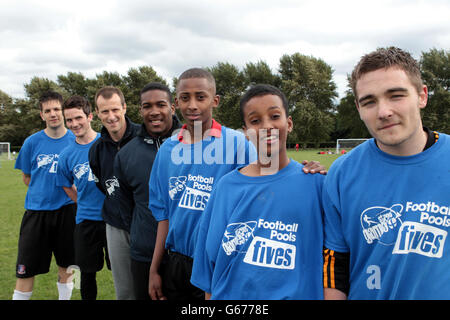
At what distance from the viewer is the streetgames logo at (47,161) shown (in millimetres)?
4285

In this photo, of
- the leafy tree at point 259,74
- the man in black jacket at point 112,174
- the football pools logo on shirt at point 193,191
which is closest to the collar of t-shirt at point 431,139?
the football pools logo on shirt at point 193,191

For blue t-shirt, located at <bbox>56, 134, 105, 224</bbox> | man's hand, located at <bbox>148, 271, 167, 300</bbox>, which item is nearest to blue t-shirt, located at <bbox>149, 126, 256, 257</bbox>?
man's hand, located at <bbox>148, 271, 167, 300</bbox>

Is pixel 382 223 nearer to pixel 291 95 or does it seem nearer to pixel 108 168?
pixel 108 168

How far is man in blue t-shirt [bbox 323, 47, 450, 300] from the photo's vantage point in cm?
146

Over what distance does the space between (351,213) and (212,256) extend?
78 centimetres

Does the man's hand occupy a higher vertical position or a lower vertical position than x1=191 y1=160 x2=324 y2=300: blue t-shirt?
lower

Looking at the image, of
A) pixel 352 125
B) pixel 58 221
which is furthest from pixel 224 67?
pixel 58 221

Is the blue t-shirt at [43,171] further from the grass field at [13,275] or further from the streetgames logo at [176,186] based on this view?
the streetgames logo at [176,186]

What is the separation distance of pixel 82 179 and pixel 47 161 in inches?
36.6

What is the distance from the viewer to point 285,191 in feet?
5.75

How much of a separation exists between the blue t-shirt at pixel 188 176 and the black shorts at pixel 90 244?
144 centimetres

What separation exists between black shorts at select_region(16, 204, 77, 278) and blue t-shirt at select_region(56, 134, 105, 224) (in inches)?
23.3

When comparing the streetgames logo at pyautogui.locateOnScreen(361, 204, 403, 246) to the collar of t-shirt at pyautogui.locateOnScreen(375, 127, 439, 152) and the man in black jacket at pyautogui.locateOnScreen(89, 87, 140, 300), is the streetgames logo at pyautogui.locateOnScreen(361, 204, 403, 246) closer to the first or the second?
the collar of t-shirt at pyautogui.locateOnScreen(375, 127, 439, 152)

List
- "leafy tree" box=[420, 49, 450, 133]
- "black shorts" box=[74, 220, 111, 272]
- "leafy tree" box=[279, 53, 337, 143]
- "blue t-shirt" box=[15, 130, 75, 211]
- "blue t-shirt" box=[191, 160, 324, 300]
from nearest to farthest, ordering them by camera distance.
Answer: "blue t-shirt" box=[191, 160, 324, 300], "black shorts" box=[74, 220, 111, 272], "blue t-shirt" box=[15, 130, 75, 211], "leafy tree" box=[420, 49, 450, 133], "leafy tree" box=[279, 53, 337, 143]
